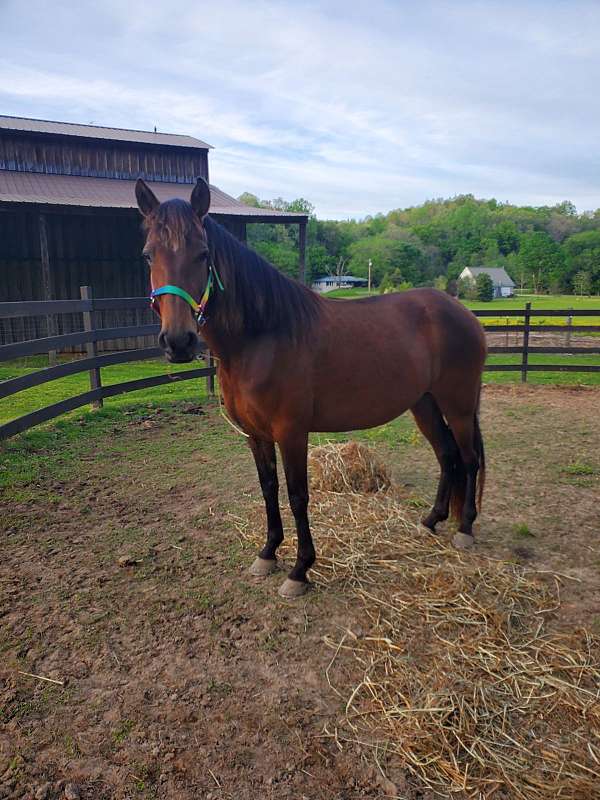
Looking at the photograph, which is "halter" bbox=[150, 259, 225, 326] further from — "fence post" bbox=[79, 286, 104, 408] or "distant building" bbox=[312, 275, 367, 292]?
"distant building" bbox=[312, 275, 367, 292]

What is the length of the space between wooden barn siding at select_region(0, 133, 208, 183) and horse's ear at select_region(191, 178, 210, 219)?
14096mm

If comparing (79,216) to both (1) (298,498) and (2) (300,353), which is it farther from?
(1) (298,498)

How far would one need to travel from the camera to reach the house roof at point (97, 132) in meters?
14.1

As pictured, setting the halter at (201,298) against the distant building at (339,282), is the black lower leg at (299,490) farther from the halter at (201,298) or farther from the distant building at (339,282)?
the distant building at (339,282)

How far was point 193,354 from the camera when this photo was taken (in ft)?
8.27

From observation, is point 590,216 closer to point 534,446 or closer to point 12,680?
point 534,446

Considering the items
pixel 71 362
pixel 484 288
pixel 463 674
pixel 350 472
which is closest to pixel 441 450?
pixel 350 472

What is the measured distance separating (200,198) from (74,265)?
1282 centimetres

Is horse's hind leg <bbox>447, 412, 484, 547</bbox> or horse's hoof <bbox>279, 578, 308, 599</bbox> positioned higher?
horse's hind leg <bbox>447, 412, 484, 547</bbox>

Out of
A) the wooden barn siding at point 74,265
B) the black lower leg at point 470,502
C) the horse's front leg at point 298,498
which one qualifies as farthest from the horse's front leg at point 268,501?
the wooden barn siding at point 74,265

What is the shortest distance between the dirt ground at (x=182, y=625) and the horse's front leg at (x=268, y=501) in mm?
110

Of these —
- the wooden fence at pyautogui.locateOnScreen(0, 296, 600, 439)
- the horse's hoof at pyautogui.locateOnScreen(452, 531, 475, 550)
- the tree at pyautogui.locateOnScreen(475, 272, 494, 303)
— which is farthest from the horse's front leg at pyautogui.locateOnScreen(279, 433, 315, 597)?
the tree at pyautogui.locateOnScreen(475, 272, 494, 303)

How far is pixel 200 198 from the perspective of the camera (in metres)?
2.60

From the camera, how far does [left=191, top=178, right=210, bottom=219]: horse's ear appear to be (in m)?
2.57
